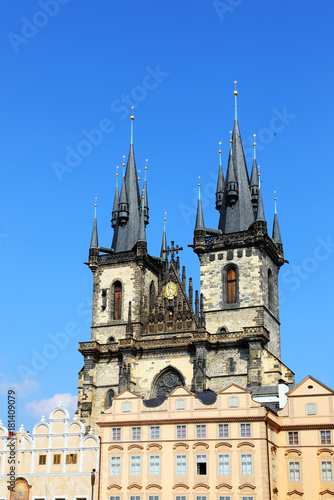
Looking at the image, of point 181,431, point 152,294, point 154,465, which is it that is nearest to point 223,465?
point 181,431

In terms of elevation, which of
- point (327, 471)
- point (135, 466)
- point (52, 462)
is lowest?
point (327, 471)

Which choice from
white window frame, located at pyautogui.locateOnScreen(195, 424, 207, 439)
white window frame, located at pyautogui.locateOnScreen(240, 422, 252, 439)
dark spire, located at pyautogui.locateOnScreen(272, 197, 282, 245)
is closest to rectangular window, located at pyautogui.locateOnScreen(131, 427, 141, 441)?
white window frame, located at pyautogui.locateOnScreen(195, 424, 207, 439)

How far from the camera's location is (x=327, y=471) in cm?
4469

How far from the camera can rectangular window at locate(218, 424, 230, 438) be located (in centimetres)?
4553

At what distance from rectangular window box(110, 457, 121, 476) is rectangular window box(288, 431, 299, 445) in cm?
958

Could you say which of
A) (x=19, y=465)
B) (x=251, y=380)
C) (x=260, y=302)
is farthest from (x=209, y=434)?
(x=260, y=302)

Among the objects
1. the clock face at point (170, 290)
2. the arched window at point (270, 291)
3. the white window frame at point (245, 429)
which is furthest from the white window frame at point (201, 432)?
the arched window at point (270, 291)

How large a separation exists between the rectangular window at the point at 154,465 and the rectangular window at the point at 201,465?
223cm

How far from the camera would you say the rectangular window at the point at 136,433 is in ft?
155

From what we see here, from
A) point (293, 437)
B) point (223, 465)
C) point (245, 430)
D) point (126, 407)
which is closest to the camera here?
point (223, 465)

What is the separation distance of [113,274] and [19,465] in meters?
24.6

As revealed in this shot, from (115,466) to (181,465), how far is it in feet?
12.8

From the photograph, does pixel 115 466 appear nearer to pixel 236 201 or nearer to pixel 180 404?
pixel 180 404

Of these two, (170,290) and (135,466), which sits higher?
(170,290)
